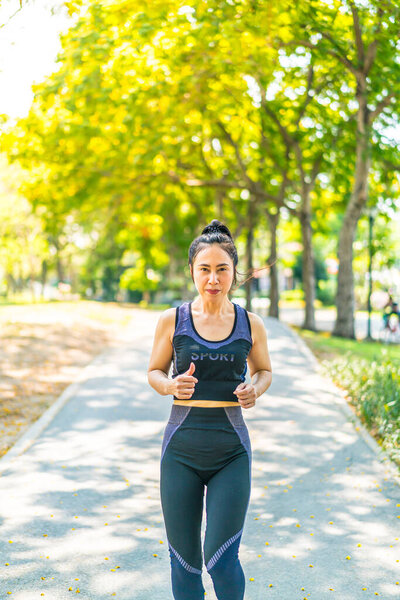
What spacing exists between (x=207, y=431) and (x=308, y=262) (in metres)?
20.3

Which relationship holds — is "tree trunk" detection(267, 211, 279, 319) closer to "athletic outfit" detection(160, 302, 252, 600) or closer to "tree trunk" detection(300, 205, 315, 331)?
"tree trunk" detection(300, 205, 315, 331)

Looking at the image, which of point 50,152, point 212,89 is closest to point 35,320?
point 50,152

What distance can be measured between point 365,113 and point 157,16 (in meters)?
7.91

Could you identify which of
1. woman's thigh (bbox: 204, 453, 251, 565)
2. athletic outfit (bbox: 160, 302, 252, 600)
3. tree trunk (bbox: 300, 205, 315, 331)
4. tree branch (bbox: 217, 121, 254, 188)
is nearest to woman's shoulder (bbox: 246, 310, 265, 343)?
athletic outfit (bbox: 160, 302, 252, 600)

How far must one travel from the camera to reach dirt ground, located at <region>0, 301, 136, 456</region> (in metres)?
10.0


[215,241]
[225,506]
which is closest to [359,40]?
[215,241]

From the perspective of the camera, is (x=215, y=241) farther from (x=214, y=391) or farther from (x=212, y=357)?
(x=214, y=391)

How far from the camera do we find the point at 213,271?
348 cm

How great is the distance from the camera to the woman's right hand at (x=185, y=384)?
10.5 ft

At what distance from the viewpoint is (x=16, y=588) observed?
4.38m

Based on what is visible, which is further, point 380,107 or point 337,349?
point 380,107

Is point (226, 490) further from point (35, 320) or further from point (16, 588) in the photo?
point (35, 320)

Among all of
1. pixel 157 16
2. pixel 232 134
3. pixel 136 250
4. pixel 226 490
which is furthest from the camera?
pixel 136 250

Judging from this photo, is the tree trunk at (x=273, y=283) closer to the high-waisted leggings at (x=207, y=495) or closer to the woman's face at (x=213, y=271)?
the woman's face at (x=213, y=271)
